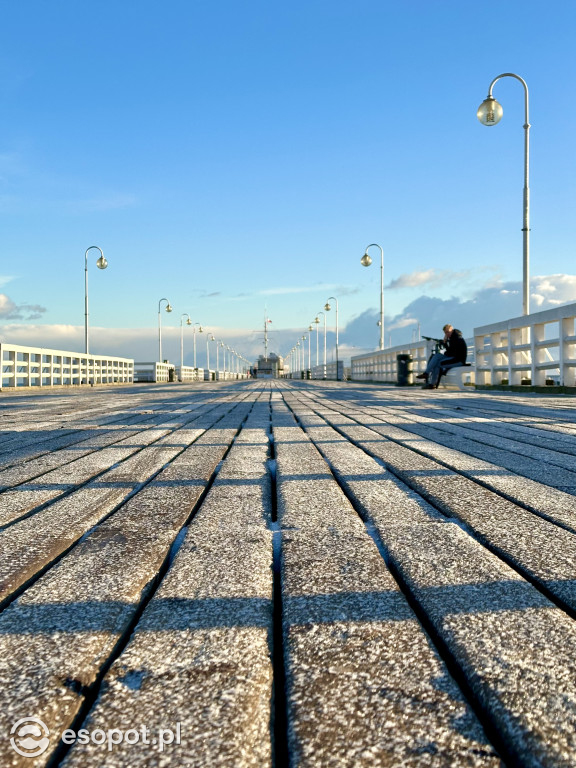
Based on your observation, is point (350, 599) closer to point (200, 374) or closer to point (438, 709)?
point (438, 709)

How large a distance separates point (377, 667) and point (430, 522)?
106cm

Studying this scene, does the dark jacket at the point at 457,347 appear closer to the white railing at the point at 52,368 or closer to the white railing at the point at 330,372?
the white railing at the point at 52,368

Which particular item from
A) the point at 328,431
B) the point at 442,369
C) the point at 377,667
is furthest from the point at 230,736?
the point at 442,369

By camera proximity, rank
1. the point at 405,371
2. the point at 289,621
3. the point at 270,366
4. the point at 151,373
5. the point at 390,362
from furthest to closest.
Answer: the point at 270,366 < the point at 151,373 < the point at 390,362 < the point at 405,371 < the point at 289,621

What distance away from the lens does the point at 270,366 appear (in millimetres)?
139625

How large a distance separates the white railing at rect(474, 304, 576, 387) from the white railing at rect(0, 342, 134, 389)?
13.3 m

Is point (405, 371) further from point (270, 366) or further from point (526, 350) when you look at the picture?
point (270, 366)

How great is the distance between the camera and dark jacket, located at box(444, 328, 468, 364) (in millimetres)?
13922

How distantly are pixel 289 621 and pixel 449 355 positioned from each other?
13.8 metres

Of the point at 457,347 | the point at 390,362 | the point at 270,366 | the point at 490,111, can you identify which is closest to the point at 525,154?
the point at 490,111

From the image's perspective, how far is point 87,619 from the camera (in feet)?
4.16

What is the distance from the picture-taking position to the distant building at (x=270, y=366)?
137m

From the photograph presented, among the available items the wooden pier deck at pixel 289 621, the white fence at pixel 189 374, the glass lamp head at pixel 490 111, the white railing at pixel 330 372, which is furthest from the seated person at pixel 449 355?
the white fence at pixel 189 374

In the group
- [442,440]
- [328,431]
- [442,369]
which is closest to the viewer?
[442,440]
